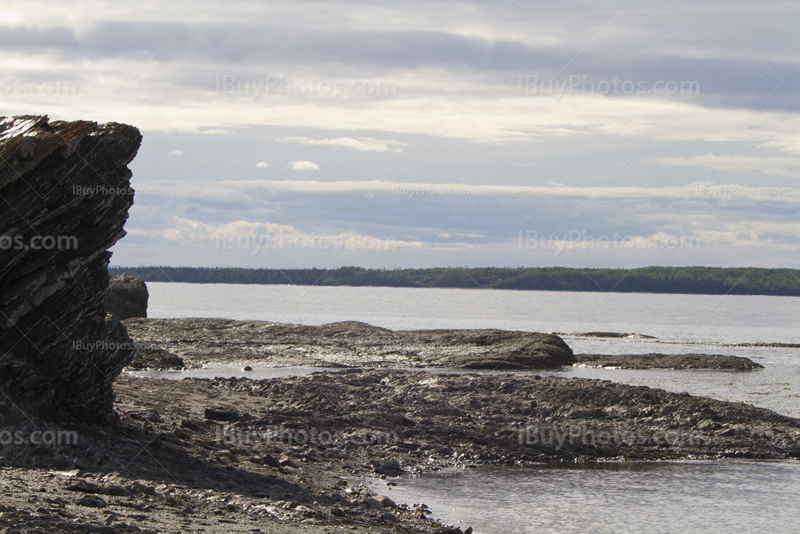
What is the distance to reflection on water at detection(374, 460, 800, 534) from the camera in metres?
11.4

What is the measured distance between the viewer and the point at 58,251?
468 inches

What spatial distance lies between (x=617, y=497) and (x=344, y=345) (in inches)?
1203

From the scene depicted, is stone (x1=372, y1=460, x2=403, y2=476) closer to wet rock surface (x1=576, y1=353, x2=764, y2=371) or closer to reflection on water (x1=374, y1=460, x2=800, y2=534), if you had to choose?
reflection on water (x1=374, y1=460, x2=800, y2=534)

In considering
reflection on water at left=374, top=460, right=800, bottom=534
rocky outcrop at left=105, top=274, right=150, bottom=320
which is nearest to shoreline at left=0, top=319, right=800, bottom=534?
reflection on water at left=374, top=460, right=800, bottom=534

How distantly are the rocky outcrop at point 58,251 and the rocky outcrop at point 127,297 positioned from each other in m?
33.7

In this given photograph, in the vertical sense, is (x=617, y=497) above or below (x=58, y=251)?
below

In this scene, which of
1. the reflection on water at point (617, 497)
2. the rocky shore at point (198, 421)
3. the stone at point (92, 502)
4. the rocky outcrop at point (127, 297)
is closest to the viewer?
the stone at point (92, 502)

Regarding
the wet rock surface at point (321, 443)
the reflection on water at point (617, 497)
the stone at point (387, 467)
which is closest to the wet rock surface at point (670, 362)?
the wet rock surface at point (321, 443)

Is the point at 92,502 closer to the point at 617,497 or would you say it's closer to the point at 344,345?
the point at 617,497

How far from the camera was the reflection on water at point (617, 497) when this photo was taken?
1138cm

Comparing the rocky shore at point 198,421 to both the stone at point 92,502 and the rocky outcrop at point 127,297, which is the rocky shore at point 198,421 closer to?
the stone at point 92,502

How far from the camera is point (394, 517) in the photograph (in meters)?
10.6

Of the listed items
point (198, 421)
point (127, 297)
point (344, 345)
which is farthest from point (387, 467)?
point (127, 297)

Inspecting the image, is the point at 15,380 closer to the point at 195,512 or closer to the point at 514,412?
the point at 195,512
